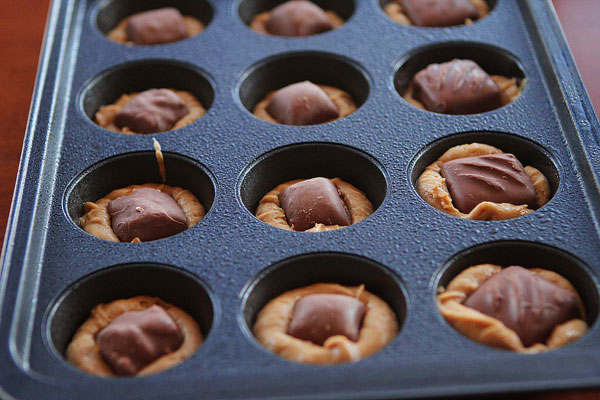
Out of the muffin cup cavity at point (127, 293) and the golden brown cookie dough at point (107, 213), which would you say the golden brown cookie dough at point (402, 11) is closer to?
the golden brown cookie dough at point (107, 213)

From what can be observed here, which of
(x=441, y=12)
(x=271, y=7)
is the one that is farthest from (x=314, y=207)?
(x=271, y=7)

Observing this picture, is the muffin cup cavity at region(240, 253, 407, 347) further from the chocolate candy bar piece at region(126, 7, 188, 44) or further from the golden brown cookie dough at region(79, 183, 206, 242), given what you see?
the chocolate candy bar piece at region(126, 7, 188, 44)

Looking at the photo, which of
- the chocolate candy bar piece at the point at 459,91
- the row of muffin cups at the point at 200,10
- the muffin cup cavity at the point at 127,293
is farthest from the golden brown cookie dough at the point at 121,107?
the chocolate candy bar piece at the point at 459,91

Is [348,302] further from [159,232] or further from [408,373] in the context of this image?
[159,232]

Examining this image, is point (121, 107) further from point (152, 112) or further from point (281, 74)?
point (281, 74)

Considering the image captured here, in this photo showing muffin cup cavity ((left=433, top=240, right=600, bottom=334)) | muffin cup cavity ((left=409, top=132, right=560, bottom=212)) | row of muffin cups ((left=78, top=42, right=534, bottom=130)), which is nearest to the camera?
muffin cup cavity ((left=433, top=240, right=600, bottom=334))

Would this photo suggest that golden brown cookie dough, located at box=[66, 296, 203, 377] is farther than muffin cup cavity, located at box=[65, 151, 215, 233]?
No

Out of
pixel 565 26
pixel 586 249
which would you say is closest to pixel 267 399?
pixel 586 249

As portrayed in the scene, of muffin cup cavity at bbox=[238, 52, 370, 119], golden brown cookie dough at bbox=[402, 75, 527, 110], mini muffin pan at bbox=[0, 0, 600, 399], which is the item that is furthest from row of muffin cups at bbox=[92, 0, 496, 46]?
golden brown cookie dough at bbox=[402, 75, 527, 110]
